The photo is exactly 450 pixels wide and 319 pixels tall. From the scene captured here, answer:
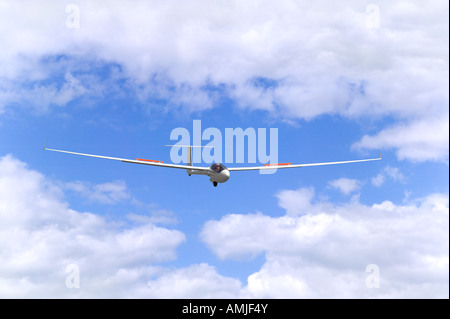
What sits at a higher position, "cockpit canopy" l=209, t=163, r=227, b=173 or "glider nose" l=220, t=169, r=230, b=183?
"cockpit canopy" l=209, t=163, r=227, b=173

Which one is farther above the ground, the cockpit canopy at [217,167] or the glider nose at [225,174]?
the cockpit canopy at [217,167]

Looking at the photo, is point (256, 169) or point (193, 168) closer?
point (193, 168)

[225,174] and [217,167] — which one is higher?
[217,167]
